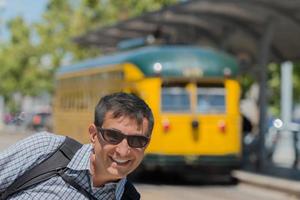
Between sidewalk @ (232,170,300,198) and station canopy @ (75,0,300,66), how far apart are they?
3324mm

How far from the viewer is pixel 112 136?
261cm

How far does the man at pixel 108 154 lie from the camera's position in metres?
2.61

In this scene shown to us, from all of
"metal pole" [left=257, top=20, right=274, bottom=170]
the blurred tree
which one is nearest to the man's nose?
"metal pole" [left=257, top=20, right=274, bottom=170]

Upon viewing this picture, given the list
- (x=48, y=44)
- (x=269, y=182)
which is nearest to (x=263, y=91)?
(x=269, y=182)

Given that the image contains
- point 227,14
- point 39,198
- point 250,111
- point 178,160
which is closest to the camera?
point 39,198

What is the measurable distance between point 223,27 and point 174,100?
5026 mm

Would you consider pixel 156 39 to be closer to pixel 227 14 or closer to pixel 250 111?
pixel 227 14

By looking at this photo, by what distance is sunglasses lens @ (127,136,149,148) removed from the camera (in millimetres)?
2607

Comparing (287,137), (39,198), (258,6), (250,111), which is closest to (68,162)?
(39,198)

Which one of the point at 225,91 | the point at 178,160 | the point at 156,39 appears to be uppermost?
the point at 156,39

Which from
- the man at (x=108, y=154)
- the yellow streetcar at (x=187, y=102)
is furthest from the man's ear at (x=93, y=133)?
the yellow streetcar at (x=187, y=102)

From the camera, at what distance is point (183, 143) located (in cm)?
1670

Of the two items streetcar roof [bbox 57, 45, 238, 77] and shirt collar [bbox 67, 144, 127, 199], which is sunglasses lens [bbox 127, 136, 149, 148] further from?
streetcar roof [bbox 57, 45, 238, 77]

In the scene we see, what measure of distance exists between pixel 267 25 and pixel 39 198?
16692 millimetres
